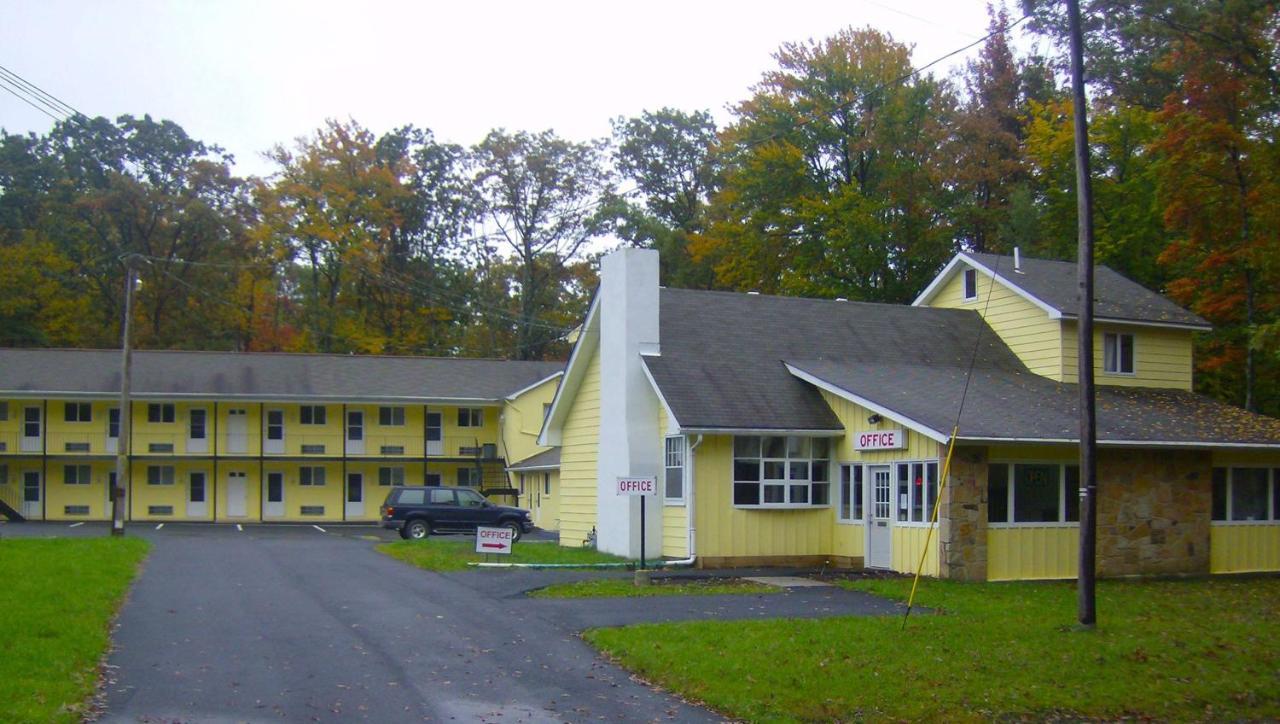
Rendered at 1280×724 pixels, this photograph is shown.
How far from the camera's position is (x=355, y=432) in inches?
2008

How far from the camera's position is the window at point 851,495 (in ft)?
82.4

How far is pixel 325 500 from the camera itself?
5100 centimetres

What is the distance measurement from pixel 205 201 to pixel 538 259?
17.3 metres

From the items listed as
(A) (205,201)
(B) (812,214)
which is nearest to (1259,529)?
(B) (812,214)

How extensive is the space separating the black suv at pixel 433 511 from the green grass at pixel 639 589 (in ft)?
45.6

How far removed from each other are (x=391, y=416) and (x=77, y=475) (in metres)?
12.5

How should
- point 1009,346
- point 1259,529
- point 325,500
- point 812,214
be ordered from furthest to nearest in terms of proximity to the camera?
1. point 325,500
2. point 812,214
3. point 1009,346
4. point 1259,529

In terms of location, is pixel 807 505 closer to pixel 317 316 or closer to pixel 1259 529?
pixel 1259 529

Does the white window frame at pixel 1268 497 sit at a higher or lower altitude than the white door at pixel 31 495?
higher

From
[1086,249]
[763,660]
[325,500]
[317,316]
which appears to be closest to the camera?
[763,660]

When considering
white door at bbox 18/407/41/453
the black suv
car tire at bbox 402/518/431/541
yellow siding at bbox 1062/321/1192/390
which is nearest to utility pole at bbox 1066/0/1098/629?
yellow siding at bbox 1062/321/1192/390

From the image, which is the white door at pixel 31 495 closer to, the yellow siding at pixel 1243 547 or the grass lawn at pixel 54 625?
the grass lawn at pixel 54 625

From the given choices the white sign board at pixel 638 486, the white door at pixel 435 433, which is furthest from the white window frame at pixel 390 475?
the white sign board at pixel 638 486

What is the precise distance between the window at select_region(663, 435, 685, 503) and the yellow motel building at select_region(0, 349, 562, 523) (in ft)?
69.8
